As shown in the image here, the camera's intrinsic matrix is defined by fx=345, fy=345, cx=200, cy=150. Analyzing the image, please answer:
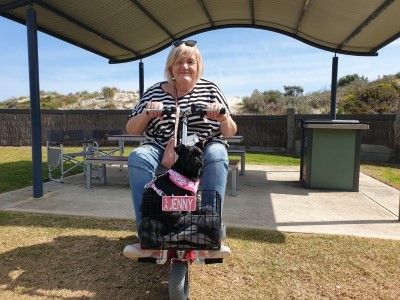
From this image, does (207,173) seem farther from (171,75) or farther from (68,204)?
(68,204)

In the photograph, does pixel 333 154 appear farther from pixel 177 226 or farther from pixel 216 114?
pixel 177 226

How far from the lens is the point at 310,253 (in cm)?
307

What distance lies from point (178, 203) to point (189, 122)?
849 millimetres

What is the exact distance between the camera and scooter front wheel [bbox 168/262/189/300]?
204 centimetres

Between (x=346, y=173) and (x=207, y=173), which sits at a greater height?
(x=207, y=173)

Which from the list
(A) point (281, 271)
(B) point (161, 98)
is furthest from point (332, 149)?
(B) point (161, 98)

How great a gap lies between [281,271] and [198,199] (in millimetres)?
1101

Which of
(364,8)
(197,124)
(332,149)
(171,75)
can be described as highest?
(364,8)

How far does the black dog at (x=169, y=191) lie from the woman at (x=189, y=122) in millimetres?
301

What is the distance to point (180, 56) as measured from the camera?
2555 millimetres

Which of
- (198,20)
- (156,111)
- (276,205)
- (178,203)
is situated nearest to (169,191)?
(178,203)

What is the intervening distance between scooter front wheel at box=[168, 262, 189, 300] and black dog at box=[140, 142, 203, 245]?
11.2 inches

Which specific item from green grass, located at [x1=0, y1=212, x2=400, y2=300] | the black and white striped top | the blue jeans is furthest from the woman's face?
green grass, located at [x1=0, y1=212, x2=400, y2=300]

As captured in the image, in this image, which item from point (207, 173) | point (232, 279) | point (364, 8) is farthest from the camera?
point (364, 8)
